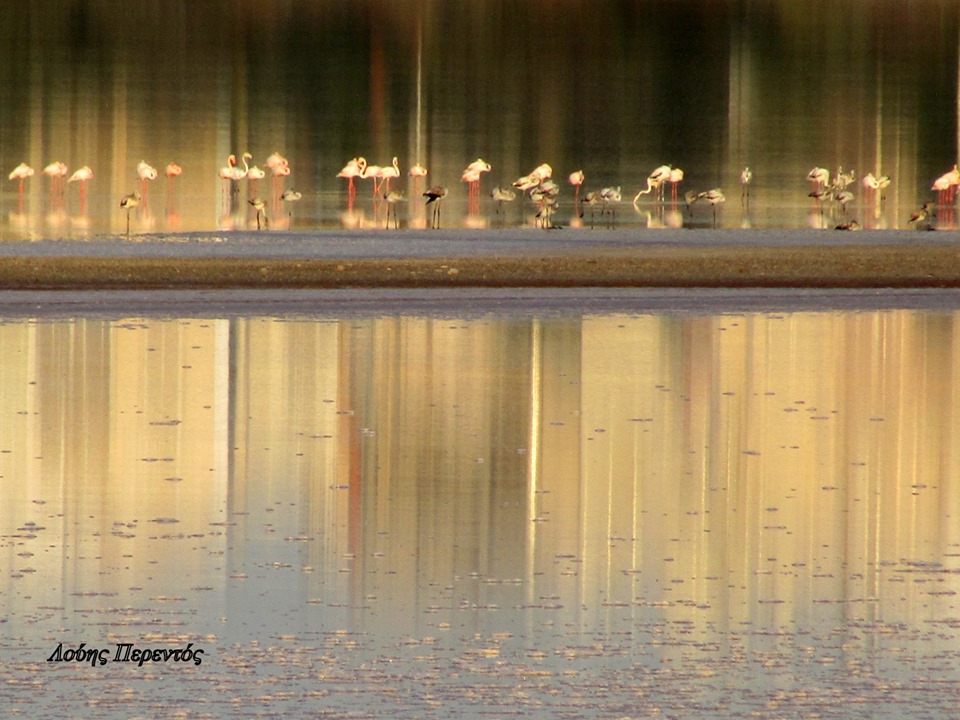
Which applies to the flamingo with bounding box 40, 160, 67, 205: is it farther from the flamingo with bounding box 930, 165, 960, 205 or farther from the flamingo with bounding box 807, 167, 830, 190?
the flamingo with bounding box 930, 165, 960, 205

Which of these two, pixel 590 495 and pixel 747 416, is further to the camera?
pixel 747 416

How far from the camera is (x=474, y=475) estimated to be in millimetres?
10484

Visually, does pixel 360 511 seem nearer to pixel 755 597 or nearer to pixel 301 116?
pixel 755 597

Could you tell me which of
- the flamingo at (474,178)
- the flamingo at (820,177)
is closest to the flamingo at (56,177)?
the flamingo at (474,178)

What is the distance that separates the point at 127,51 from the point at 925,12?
42827 mm

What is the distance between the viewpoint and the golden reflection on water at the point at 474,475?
830 cm

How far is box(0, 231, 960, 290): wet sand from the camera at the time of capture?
57.3 feet

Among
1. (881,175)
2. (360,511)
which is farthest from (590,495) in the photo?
(881,175)

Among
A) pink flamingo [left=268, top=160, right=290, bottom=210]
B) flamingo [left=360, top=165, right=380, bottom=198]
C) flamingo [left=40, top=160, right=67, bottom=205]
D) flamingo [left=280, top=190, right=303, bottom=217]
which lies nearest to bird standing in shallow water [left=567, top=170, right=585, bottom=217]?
flamingo [left=360, top=165, right=380, bottom=198]

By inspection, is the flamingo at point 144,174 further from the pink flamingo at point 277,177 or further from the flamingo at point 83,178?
the pink flamingo at point 277,177

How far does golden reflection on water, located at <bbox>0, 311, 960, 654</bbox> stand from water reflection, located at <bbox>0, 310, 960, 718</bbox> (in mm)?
23

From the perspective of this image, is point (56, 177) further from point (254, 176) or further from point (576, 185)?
point (576, 185)

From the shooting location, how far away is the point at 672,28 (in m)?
76.9

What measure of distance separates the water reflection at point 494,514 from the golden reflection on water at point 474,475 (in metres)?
0.02
